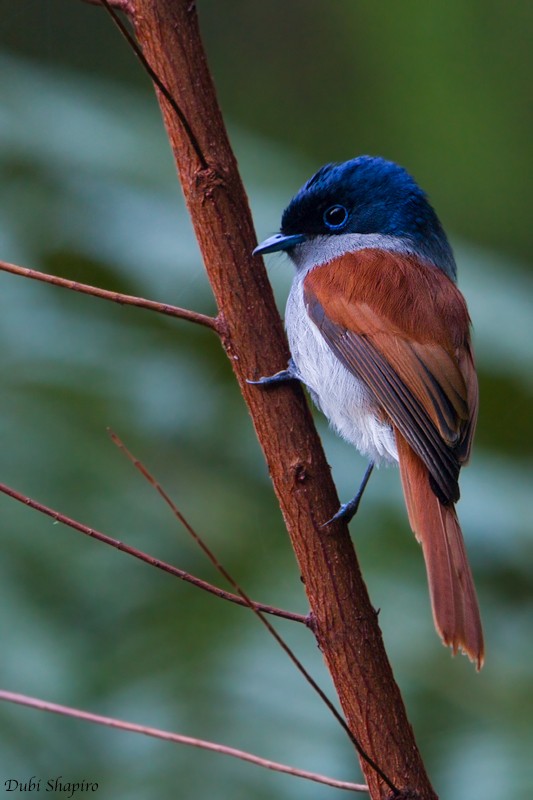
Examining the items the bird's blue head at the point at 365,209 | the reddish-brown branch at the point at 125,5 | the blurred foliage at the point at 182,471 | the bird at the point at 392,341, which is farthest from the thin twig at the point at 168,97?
the blurred foliage at the point at 182,471

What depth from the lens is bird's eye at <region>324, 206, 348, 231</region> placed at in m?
2.77

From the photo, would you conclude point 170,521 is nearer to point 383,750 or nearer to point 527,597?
point 527,597

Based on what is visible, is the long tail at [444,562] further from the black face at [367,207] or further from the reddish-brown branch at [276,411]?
the black face at [367,207]

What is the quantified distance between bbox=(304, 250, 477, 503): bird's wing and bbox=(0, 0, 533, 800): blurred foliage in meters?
0.56

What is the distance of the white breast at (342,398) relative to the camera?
2439 mm

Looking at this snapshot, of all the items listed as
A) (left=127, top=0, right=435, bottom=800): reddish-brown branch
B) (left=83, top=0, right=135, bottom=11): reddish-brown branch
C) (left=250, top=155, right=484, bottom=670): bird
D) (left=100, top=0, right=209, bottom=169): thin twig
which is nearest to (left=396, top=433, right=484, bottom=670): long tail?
(left=250, top=155, right=484, bottom=670): bird

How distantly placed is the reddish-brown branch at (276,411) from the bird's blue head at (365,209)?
0.72 meters

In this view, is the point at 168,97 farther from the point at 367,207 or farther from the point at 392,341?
the point at 367,207

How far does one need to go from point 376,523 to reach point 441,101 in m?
1.86

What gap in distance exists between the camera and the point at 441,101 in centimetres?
397

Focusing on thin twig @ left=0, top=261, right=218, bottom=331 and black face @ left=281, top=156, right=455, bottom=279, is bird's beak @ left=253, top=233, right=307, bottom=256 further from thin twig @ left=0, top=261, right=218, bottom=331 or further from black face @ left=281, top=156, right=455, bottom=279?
thin twig @ left=0, top=261, right=218, bottom=331

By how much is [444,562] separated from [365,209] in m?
1.10

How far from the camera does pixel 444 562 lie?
6.81 ft

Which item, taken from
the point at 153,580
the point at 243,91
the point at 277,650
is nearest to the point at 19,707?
the point at 153,580
